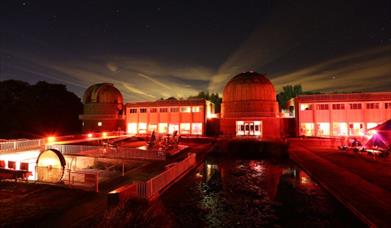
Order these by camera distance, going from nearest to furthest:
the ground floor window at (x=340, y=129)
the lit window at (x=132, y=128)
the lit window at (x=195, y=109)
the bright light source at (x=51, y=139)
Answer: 1. the bright light source at (x=51, y=139)
2. the ground floor window at (x=340, y=129)
3. the lit window at (x=195, y=109)
4. the lit window at (x=132, y=128)

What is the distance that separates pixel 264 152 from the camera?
101ft

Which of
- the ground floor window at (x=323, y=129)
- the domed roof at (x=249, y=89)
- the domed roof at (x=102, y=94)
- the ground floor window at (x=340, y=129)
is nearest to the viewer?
the ground floor window at (x=340, y=129)

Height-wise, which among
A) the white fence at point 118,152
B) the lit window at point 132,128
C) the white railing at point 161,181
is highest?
the lit window at point 132,128

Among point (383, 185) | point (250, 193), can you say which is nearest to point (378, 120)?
point (383, 185)

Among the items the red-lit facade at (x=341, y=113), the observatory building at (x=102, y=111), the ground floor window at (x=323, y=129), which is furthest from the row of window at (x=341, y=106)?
the observatory building at (x=102, y=111)

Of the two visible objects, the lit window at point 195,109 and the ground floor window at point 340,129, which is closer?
the ground floor window at point 340,129

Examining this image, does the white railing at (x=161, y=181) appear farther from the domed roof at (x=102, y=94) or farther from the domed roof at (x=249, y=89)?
the domed roof at (x=102, y=94)

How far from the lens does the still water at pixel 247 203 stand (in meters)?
10.8

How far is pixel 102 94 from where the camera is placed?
5078 centimetres

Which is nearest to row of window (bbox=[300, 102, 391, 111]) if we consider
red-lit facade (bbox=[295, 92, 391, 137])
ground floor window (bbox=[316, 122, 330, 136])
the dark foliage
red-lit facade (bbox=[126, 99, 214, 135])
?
red-lit facade (bbox=[295, 92, 391, 137])

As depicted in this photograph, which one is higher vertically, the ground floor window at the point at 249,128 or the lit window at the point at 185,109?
the lit window at the point at 185,109

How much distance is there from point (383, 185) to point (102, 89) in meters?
49.9

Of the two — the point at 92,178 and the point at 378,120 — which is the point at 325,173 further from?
the point at 378,120

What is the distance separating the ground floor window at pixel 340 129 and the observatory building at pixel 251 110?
9.06 metres
